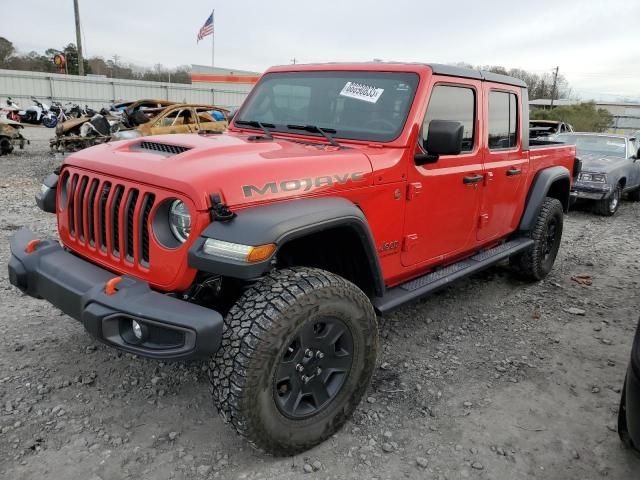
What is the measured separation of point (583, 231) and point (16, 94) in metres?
28.7

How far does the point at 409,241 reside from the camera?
321 centimetres

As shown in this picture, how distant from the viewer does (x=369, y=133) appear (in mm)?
3156

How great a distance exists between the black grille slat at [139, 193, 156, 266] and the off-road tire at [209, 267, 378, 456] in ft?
1.72

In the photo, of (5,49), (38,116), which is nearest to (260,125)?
(38,116)

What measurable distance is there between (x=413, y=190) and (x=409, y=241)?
34 centimetres

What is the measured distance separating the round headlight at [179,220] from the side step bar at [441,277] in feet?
4.03

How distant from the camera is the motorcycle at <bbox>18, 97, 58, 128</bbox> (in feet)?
70.9

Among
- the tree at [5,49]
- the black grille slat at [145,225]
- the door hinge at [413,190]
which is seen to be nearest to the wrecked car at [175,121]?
the door hinge at [413,190]

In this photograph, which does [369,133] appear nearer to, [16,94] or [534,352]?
[534,352]

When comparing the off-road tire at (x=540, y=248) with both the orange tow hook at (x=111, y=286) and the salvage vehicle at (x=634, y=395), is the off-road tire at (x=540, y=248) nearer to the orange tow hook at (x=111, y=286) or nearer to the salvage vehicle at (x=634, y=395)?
the salvage vehicle at (x=634, y=395)

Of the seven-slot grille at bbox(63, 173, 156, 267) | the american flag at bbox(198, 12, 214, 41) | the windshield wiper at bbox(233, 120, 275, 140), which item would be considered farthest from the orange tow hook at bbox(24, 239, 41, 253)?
the american flag at bbox(198, 12, 214, 41)

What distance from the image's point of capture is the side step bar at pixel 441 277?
305 centimetres

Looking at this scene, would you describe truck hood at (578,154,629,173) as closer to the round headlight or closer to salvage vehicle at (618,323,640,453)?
salvage vehicle at (618,323,640,453)

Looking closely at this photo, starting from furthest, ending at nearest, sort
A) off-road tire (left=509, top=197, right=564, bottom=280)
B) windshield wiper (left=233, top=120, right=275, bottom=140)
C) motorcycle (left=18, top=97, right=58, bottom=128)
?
motorcycle (left=18, top=97, right=58, bottom=128), off-road tire (left=509, top=197, right=564, bottom=280), windshield wiper (left=233, top=120, right=275, bottom=140)
